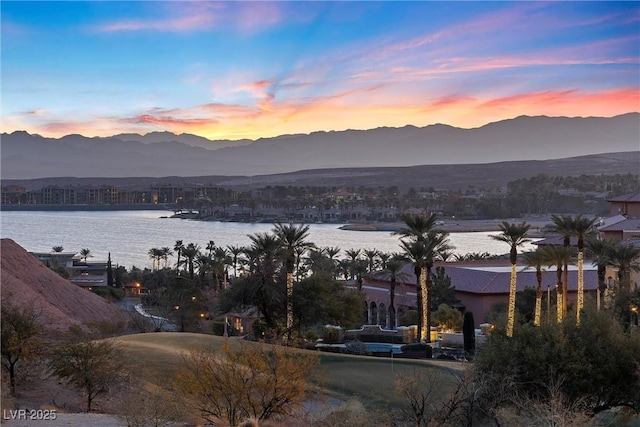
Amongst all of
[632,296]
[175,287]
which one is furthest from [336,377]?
[175,287]

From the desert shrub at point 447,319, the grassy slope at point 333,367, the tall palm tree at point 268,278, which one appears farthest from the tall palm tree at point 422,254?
the grassy slope at point 333,367

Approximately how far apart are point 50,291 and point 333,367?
1603 cm

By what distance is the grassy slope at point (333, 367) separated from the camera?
24.8 metres

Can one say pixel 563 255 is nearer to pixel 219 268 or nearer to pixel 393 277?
pixel 393 277

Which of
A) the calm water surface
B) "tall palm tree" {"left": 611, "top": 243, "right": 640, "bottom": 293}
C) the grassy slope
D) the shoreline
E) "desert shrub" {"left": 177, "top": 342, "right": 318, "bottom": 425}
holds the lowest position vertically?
the calm water surface

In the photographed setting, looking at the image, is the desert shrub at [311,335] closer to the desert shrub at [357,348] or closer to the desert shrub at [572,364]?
the desert shrub at [357,348]

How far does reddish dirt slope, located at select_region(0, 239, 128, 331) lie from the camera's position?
3512 cm

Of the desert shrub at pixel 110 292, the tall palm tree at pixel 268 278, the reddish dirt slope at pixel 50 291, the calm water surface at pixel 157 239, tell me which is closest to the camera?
the reddish dirt slope at pixel 50 291

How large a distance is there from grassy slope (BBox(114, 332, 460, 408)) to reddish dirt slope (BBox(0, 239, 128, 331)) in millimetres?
6172

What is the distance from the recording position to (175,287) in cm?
5322

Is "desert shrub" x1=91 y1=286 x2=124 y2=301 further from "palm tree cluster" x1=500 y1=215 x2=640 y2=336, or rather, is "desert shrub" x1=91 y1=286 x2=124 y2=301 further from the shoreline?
the shoreline

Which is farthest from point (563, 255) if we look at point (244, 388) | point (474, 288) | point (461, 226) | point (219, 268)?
point (461, 226)

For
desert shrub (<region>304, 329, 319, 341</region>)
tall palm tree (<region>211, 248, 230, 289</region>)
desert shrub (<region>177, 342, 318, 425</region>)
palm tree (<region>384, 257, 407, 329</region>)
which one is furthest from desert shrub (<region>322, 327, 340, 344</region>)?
tall palm tree (<region>211, 248, 230, 289</region>)

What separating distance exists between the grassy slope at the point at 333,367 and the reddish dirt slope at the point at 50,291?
6.17 m
